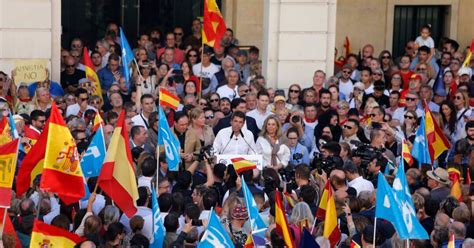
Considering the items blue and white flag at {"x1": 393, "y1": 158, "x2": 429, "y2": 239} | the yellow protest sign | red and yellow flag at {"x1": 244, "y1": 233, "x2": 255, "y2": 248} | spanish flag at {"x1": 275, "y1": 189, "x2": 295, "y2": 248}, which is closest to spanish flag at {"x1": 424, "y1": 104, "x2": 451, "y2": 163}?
blue and white flag at {"x1": 393, "y1": 158, "x2": 429, "y2": 239}

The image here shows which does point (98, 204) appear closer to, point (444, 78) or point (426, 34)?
point (444, 78)

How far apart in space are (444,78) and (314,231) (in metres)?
8.55

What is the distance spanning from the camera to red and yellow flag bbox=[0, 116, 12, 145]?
18.3 m

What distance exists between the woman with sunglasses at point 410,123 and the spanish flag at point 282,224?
6156mm

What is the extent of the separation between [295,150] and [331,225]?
4464 mm

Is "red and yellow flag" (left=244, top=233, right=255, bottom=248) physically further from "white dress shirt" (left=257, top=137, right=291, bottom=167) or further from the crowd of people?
"white dress shirt" (left=257, top=137, right=291, bottom=167)

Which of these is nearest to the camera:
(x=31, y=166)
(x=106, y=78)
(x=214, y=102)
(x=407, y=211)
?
(x=407, y=211)

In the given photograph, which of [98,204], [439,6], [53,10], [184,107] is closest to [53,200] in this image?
[98,204]

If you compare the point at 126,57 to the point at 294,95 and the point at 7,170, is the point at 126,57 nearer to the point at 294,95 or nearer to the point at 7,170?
the point at 294,95

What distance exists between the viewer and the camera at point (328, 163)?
18.5 meters

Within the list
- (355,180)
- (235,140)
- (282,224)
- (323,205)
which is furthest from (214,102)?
(282,224)

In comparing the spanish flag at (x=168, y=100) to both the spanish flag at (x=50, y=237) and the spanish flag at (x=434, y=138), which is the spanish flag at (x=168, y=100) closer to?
the spanish flag at (x=434, y=138)

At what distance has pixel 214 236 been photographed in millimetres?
14984

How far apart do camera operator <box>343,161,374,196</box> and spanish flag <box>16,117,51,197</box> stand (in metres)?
3.52
